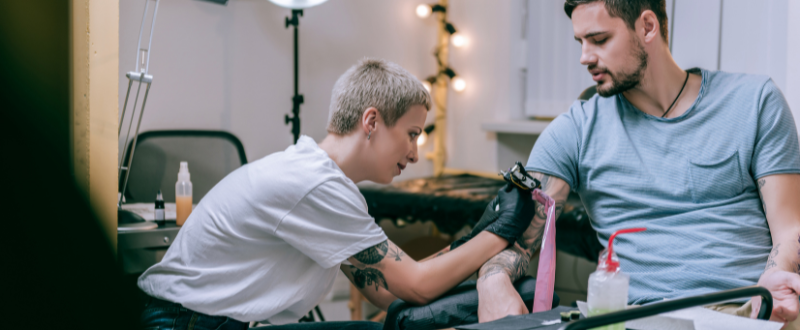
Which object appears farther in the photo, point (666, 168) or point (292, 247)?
point (666, 168)

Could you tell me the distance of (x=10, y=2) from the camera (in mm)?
374

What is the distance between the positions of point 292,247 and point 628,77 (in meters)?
0.77

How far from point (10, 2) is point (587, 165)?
1062 mm

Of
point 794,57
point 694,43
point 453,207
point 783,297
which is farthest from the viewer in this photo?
point 453,207

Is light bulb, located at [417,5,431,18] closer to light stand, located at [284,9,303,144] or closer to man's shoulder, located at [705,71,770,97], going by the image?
light stand, located at [284,9,303,144]

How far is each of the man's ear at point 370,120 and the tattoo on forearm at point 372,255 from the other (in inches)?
9.0

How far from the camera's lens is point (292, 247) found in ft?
3.32

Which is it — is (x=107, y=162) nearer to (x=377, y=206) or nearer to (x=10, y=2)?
(x=10, y=2)

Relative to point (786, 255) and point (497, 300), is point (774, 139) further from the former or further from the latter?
point (497, 300)

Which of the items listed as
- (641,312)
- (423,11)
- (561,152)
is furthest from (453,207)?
(641,312)

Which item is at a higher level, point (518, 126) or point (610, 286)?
point (518, 126)

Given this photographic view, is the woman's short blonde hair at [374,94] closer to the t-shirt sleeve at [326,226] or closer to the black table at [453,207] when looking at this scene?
the t-shirt sleeve at [326,226]

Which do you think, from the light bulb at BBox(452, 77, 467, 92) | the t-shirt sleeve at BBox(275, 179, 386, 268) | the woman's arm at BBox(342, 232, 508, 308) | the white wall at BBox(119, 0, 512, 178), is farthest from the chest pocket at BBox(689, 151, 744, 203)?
the light bulb at BBox(452, 77, 467, 92)

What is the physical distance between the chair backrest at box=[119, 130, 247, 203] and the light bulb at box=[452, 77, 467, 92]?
1268mm
